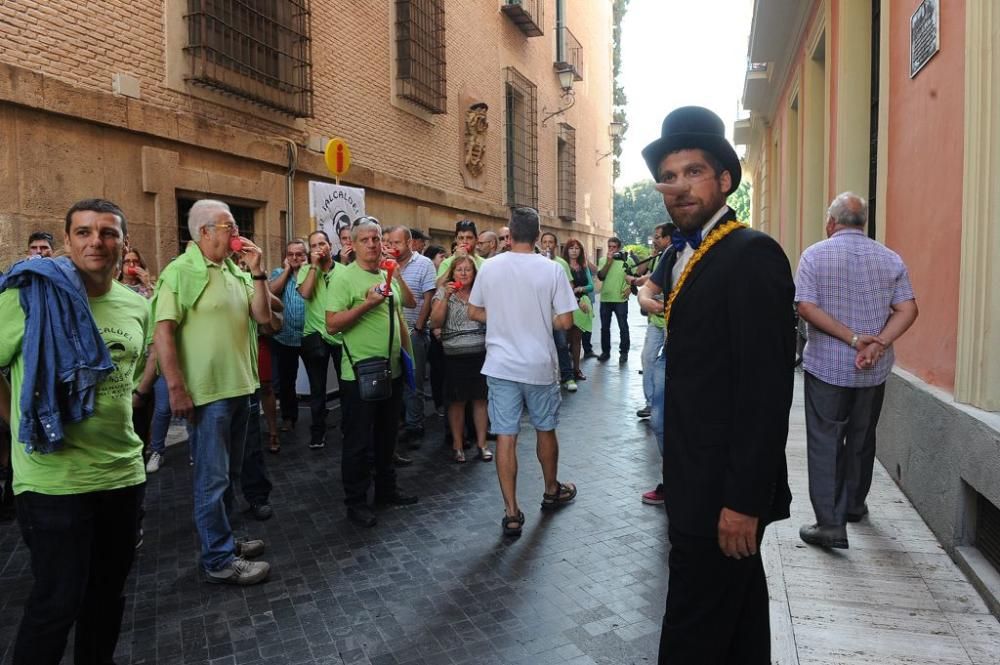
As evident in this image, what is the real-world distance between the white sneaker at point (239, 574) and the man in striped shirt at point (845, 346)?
295 centimetres

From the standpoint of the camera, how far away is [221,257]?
3.98 metres

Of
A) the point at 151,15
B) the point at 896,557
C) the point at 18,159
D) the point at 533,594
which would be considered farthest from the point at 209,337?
the point at 151,15

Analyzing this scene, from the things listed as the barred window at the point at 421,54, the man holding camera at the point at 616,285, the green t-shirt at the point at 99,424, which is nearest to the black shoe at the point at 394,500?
the green t-shirt at the point at 99,424

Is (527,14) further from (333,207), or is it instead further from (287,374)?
(287,374)

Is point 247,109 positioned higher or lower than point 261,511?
higher

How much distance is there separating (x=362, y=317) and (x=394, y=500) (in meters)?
1.28

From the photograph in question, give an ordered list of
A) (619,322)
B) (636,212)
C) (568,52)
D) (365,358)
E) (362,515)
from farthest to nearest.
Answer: (636,212), (568,52), (619,322), (365,358), (362,515)

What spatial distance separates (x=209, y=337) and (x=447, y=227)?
12.5 metres

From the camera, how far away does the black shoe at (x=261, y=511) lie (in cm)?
483

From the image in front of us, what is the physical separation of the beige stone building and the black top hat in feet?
21.2

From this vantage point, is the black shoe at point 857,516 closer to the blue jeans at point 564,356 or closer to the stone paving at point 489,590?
the stone paving at point 489,590

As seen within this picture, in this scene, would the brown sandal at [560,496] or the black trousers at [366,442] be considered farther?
the brown sandal at [560,496]

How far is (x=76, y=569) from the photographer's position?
8.55 ft

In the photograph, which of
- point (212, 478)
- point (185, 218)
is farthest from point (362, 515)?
point (185, 218)
